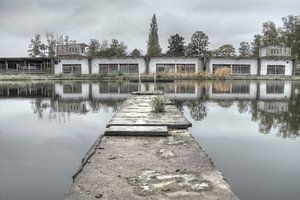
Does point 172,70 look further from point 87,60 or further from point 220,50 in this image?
point 220,50

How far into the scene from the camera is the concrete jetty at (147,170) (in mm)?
4199

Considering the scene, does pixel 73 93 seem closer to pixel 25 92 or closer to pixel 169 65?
pixel 25 92

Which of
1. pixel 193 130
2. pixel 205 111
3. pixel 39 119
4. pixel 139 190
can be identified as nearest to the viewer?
pixel 139 190

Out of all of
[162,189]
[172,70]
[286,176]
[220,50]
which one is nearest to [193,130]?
[286,176]

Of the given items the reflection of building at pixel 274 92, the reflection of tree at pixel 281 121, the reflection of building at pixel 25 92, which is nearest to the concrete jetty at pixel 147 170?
→ the reflection of tree at pixel 281 121

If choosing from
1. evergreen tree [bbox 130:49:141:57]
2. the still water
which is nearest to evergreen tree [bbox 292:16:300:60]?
evergreen tree [bbox 130:49:141:57]

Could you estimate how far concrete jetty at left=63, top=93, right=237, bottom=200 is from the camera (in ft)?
13.8

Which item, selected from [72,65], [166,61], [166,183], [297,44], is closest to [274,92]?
[166,183]

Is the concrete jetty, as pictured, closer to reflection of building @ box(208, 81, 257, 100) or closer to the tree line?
reflection of building @ box(208, 81, 257, 100)

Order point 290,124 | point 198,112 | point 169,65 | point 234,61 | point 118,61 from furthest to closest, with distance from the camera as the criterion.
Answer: point 234,61, point 169,65, point 118,61, point 198,112, point 290,124

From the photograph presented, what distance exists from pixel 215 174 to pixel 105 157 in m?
2.03

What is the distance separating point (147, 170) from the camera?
5.18 m

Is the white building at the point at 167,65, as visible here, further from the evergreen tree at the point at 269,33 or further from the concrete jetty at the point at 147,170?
the concrete jetty at the point at 147,170

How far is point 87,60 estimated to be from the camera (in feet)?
167
